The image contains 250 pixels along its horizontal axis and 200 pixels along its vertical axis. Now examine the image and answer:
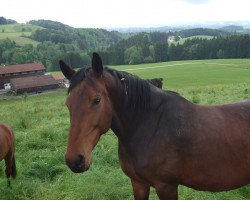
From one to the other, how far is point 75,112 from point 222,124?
1754mm

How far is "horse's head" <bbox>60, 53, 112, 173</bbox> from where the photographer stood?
3.03 metres

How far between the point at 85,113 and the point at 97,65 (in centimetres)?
49

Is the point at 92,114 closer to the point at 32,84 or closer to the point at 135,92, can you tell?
the point at 135,92

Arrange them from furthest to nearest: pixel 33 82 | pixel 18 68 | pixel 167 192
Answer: pixel 18 68
pixel 33 82
pixel 167 192

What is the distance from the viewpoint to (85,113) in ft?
10.1

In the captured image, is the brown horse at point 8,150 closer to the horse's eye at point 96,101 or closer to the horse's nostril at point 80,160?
the horse's nostril at point 80,160

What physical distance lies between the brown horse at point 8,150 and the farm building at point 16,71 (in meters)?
60.8

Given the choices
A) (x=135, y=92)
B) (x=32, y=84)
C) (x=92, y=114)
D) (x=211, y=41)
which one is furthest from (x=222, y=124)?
(x=211, y=41)

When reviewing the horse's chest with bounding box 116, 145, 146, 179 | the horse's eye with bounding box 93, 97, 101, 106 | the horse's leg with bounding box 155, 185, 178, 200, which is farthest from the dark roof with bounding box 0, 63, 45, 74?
the horse's eye with bounding box 93, 97, 101, 106

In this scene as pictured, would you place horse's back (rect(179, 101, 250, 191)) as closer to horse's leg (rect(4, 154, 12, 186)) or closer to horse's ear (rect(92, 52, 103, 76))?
horse's ear (rect(92, 52, 103, 76))

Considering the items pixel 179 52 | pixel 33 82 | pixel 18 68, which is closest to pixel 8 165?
pixel 33 82

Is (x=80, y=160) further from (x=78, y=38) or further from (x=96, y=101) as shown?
(x=78, y=38)

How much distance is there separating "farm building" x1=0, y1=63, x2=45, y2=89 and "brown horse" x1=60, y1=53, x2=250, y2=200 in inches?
2573

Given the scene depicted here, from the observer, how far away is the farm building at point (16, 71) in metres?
64.6
